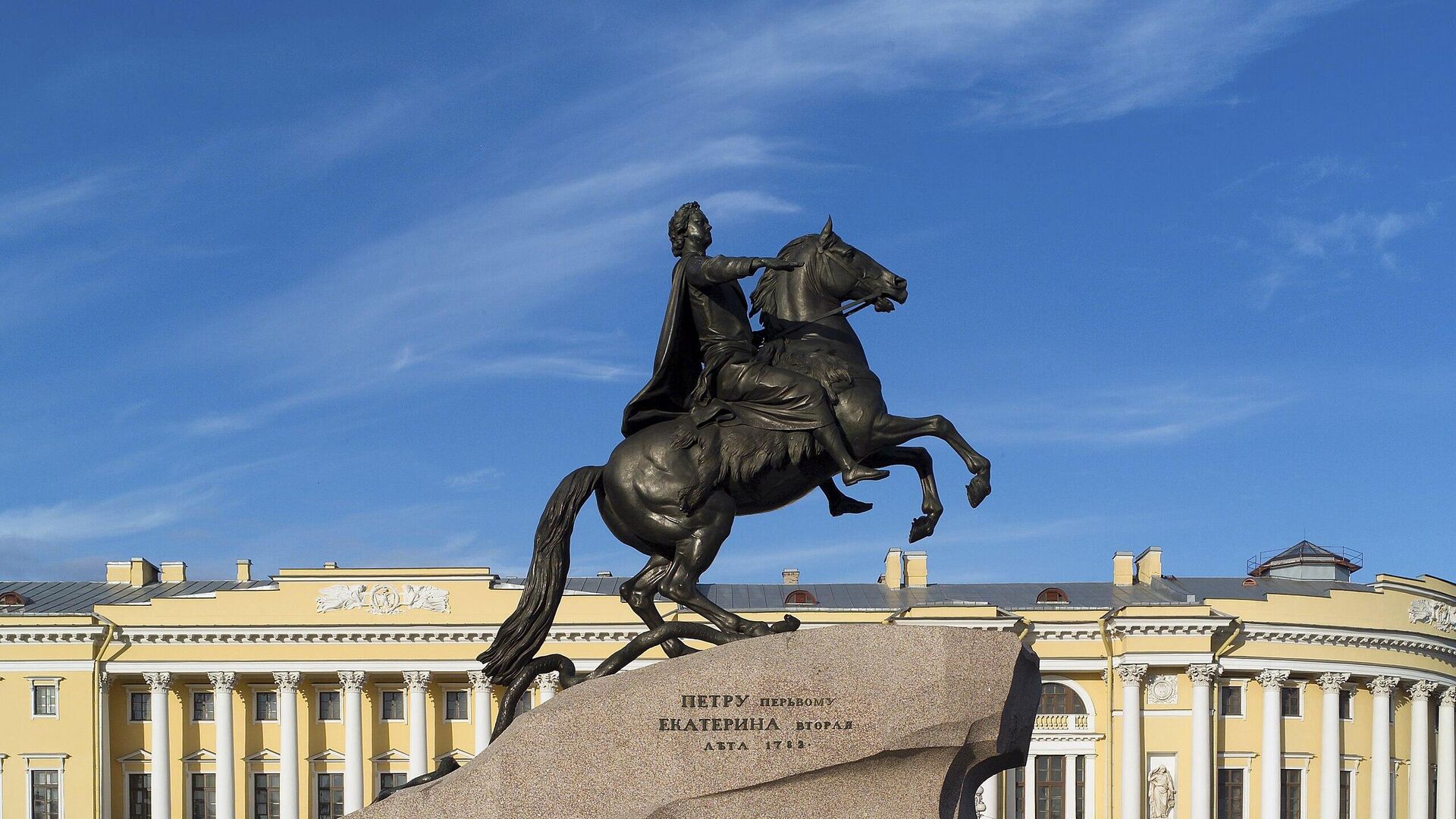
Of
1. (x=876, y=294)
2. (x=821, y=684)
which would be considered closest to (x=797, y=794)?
(x=821, y=684)

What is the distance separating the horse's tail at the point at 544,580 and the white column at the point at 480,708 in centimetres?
4515

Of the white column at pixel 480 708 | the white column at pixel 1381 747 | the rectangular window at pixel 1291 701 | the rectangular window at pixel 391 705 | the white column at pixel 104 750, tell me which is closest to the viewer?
the white column at pixel 104 750

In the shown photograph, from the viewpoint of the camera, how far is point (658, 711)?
862cm

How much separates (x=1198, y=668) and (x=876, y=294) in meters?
45.8

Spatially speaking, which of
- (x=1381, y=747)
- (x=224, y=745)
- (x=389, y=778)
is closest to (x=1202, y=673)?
(x=1381, y=747)

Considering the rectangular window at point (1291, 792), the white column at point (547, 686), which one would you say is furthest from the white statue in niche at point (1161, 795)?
the white column at point (547, 686)

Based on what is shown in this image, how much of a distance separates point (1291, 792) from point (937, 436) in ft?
160

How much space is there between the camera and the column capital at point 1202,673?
5338 centimetres

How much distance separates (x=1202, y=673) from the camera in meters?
53.4

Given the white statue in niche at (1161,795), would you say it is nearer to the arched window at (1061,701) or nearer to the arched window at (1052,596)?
the arched window at (1061,701)

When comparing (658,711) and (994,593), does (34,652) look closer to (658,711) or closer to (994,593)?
(994,593)

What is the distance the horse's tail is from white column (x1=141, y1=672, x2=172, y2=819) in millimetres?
46588

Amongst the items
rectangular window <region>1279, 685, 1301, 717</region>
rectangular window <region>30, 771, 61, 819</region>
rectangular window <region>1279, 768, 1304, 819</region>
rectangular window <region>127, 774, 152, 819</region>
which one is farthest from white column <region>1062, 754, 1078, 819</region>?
rectangular window <region>30, 771, 61, 819</region>

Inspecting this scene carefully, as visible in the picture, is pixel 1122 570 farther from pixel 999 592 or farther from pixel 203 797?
pixel 203 797
